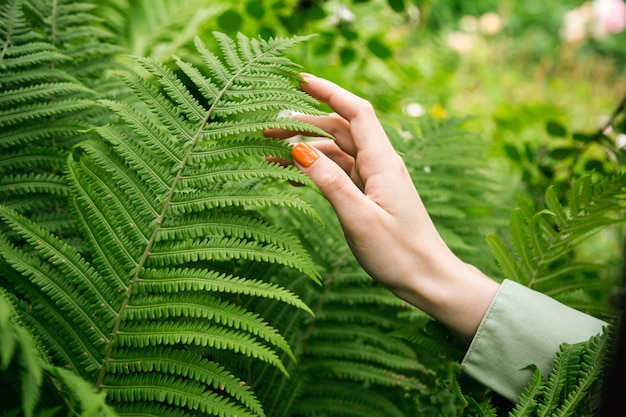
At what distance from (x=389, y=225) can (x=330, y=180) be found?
134 millimetres

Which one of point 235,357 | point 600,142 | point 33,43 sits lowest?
point 235,357

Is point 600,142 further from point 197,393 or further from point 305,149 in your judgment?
point 197,393

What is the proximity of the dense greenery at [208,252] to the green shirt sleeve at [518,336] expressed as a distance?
0.15 ft

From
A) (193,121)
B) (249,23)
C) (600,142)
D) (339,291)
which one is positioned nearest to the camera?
(193,121)

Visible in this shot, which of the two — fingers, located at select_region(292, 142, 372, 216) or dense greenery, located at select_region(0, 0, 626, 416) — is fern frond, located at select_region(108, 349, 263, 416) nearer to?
dense greenery, located at select_region(0, 0, 626, 416)

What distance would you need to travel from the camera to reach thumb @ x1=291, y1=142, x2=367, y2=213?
97cm

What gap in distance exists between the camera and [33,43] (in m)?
1.15

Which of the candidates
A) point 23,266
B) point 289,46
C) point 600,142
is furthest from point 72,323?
point 600,142

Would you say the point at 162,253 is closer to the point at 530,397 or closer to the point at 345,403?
the point at 345,403

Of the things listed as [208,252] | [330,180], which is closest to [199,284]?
[208,252]

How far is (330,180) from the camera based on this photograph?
0.97 metres

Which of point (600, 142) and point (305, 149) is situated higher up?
point (600, 142)

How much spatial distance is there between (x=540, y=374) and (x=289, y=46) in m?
0.74

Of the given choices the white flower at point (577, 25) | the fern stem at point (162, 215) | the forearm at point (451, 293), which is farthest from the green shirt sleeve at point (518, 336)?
the white flower at point (577, 25)
